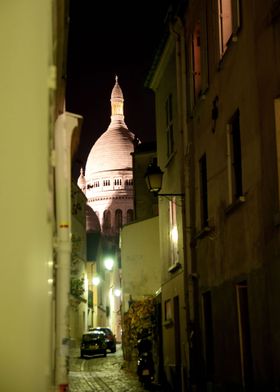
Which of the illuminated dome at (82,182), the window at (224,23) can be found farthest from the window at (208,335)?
the illuminated dome at (82,182)

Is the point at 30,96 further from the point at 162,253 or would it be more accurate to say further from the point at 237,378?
the point at 162,253

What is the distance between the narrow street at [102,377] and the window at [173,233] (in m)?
3.82

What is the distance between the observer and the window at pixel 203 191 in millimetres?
15467

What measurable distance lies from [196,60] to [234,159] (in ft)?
15.2

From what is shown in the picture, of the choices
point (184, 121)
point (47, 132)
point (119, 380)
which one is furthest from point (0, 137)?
point (119, 380)

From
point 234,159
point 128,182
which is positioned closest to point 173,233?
point 234,159

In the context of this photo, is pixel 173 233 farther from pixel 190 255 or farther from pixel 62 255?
pixel 62 255

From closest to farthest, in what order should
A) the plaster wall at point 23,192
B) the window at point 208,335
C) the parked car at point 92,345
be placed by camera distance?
the plaster wall at point 23,192
the window at point 208,335
the parked car at point 92,345

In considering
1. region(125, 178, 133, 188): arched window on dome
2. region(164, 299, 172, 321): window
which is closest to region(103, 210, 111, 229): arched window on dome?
region(125, 178, 133, 188): arched window on dome

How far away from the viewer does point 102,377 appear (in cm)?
2575

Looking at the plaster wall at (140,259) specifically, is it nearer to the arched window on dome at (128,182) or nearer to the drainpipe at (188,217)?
the drainpipe at (188,217)

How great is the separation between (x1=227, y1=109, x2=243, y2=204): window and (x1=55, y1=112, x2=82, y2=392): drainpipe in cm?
854

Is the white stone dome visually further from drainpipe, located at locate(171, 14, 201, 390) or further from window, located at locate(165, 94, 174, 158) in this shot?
drainpipe, located at locate(171, 14, 201, 390)

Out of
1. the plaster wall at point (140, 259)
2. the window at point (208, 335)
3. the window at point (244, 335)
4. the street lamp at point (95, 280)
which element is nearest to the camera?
the window at point (244, 335)
